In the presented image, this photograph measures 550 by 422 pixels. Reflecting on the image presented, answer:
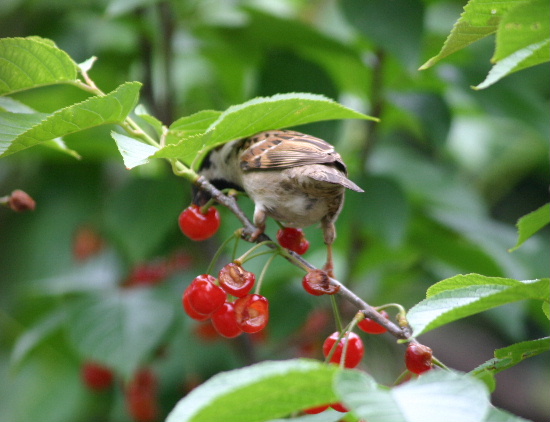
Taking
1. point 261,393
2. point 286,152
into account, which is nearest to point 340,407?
point 261,393

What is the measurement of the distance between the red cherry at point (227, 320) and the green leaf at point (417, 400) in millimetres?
528

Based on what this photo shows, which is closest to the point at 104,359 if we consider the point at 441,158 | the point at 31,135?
the point at 31,135

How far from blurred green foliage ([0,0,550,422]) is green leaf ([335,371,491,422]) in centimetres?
128

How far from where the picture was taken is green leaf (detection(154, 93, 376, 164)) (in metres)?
1.18

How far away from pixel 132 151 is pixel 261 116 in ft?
0.85

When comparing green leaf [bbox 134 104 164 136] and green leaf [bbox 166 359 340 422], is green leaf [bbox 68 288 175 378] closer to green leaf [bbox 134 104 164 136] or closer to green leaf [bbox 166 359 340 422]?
green leaf [bbox 134 104 164 136]

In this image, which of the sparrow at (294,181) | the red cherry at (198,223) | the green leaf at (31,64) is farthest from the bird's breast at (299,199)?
the green leaf at (31,64)

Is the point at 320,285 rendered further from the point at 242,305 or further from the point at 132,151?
the point at 132,151

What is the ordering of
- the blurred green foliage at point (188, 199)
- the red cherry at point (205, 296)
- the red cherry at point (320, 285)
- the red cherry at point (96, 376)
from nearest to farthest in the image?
1. the red cherry at point (320, 285)
2. the red cherry at point (205, 296)
3. the blurred green foliage at point (188, 199)
4. the red cherry at point (96, 376)

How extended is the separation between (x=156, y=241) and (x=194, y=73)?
128cm

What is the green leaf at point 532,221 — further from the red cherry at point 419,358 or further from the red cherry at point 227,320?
the red cherry at point 227,320

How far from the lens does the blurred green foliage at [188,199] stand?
2363 mm

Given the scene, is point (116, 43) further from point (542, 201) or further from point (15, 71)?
point (542, 201)

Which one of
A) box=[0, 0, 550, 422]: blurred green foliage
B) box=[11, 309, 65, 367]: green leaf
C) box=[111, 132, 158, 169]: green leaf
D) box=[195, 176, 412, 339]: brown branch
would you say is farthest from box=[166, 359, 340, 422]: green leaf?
box=[11, 309, 65, 367]: green leaf
